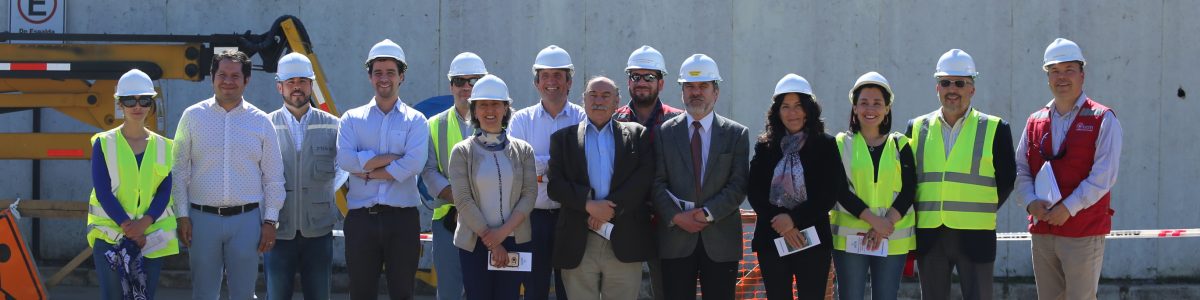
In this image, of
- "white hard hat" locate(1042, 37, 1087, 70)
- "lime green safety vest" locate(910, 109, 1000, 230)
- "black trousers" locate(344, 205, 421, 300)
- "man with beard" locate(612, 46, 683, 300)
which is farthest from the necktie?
"white hard hat" locate(1042, 37, 1087, 70)

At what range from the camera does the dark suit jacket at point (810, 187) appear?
250 inches

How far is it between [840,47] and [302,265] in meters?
5.22

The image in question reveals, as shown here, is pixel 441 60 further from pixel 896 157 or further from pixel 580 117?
pixel 896 157

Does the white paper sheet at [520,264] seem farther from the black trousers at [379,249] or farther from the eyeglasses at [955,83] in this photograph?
the eyeglasses at [955,83]

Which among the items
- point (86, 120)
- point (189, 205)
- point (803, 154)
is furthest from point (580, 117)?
point (86, 120)

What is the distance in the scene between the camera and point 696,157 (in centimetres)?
645

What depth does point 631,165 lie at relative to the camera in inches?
249

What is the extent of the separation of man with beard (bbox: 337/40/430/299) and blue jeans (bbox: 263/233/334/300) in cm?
24

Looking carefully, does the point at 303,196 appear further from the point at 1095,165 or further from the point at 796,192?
the point at 1095,165

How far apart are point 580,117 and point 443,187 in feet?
2.78

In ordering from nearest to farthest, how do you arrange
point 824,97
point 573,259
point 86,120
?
point 573,259, point 86,120, point 824,97

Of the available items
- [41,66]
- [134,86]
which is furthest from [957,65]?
[41,66]

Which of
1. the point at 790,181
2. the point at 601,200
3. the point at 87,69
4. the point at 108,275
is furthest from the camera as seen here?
the point at 87,69

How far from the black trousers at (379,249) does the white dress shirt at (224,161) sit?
438 millimetres
